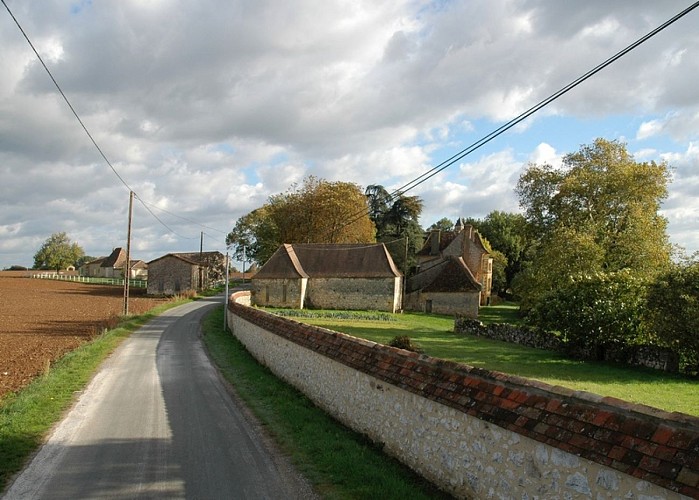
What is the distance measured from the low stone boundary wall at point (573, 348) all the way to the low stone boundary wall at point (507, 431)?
17120mm

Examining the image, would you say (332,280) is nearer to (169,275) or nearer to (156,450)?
(169,275)

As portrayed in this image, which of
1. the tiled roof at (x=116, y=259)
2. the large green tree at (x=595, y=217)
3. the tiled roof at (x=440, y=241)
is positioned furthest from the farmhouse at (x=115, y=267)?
the large green tree at (x=595, y=217)

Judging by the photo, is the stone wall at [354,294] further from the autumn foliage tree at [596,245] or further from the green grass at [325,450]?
the green grass at [325,450]

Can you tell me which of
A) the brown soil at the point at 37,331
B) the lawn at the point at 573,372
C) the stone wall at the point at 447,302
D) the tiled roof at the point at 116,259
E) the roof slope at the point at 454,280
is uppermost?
the tiled roof at the point at 116,259

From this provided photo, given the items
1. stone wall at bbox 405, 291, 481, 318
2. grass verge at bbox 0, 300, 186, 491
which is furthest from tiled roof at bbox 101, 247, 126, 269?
grass verge at bbox 0, 300, 186, 491

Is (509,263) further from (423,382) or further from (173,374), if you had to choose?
(423,382)

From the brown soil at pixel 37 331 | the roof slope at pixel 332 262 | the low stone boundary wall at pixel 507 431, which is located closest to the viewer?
the low stone boundary wall at pixel 507 431

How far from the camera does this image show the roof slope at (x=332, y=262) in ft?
170

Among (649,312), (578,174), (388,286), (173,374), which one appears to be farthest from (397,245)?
(173,374)

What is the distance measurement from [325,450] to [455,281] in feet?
147

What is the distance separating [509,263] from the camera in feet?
264

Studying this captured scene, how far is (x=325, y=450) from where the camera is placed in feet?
28.4

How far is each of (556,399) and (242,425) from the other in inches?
281

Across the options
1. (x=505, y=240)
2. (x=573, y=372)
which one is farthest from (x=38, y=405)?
(x=505, y=240)
